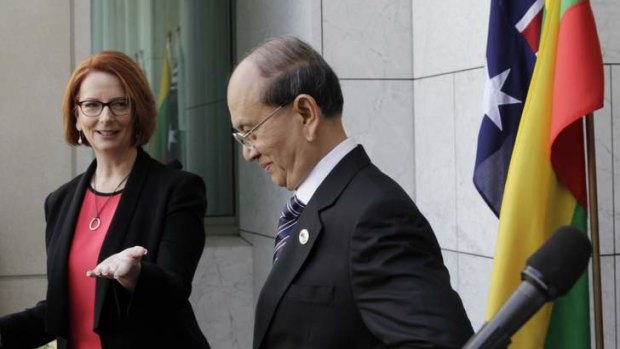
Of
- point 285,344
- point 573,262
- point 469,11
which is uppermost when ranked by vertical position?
point 469,11

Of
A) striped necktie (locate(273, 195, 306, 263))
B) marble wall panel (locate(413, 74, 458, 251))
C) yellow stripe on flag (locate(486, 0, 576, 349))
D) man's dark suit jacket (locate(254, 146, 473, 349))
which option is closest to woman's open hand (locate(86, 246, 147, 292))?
striped necktie (locate(273, 195, 306, 263))

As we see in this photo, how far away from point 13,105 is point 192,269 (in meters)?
3.20

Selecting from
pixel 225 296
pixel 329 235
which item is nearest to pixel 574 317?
pixel 329 235

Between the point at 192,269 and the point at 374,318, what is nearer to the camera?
the point at 374,318

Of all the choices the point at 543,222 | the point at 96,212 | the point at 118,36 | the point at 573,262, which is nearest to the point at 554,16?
the point at 543,222

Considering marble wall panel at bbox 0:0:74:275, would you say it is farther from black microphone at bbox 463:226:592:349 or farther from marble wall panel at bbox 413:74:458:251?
black microphone at bbox 463:226:592:349

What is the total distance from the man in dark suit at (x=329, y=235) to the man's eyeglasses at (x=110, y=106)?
5.41 ft

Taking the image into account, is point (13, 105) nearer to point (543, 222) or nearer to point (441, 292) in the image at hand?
point (543, 222)

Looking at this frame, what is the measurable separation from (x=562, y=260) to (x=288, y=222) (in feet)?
3.90

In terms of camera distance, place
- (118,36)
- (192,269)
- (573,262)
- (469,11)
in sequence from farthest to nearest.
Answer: (118,36) < (469,11) < (192,269) < (573,262)

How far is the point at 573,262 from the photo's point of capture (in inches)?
72.6

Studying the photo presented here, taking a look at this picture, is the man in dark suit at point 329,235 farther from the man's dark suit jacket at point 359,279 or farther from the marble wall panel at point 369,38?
the marble wall panel at point 369,38

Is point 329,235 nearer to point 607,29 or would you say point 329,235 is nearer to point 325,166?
point 325,166

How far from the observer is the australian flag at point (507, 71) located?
4699mm
